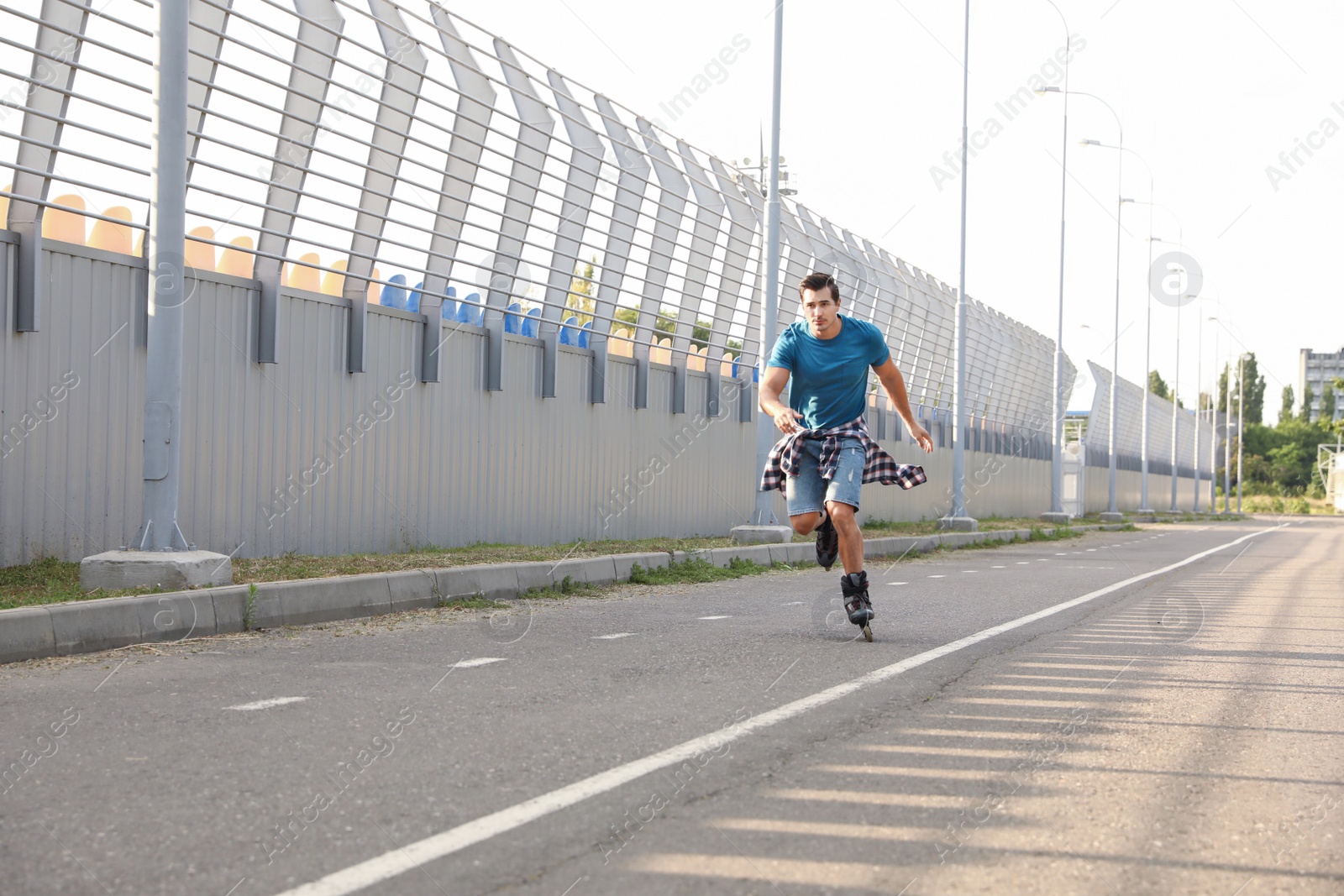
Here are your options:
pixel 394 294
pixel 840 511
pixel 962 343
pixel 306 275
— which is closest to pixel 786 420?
pixel 840 511

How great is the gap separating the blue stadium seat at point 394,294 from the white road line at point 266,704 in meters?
8.42

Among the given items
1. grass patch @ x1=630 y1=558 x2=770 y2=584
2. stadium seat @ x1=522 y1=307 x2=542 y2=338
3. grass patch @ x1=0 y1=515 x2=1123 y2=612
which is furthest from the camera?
stadium seat @ x1=522 y1=307 x2=542 y2=338

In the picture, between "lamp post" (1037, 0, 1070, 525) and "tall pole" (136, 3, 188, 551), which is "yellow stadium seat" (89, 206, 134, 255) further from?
"lamp post" (1037, 0, 1070, 525)

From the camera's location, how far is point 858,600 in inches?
302

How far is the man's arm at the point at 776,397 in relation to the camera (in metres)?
7.24

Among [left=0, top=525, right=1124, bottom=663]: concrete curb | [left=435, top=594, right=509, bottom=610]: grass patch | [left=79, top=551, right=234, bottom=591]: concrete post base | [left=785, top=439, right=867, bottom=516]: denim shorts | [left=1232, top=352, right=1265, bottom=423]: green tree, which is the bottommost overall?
[left=435, top=594, right=509, bottom=610]: grass patch

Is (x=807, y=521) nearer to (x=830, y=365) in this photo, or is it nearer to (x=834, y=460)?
(x=834, y=460)

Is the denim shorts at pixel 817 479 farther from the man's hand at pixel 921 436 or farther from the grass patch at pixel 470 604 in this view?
the grass patch at pixel 470 604

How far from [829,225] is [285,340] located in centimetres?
1468

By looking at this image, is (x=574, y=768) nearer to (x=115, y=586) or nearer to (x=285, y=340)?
(x=115, y=586)

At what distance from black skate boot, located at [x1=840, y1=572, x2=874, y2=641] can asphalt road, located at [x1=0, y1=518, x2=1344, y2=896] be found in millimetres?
145

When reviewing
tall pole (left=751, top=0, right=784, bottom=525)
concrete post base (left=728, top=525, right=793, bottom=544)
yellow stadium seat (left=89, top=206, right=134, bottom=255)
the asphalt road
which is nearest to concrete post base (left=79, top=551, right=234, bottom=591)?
the asphalt road

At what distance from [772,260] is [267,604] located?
9755 millimetres

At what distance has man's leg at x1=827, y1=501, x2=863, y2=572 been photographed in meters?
7.54
